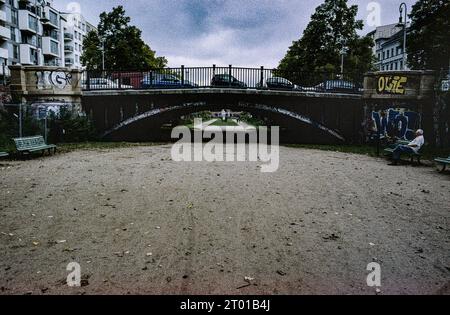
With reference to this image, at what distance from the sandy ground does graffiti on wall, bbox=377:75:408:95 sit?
9.54m

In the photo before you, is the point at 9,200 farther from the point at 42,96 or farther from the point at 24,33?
the point at 24,33

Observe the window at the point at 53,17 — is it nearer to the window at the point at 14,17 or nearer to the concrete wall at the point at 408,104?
the window at the point at 14,17

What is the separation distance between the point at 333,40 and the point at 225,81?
2424 cm

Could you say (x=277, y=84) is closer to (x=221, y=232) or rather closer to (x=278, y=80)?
(x=278, y=80)

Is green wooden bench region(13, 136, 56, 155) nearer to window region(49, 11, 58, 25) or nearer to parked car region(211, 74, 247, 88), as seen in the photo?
parked car region(211, 74, 247, 88)

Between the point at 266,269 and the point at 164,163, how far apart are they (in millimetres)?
9055

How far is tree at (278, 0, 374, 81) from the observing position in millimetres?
40250

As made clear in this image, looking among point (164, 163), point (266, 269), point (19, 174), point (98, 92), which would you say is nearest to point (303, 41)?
point (98, 92)

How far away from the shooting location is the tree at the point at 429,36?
112 feet

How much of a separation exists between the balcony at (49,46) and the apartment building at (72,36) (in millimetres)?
9576

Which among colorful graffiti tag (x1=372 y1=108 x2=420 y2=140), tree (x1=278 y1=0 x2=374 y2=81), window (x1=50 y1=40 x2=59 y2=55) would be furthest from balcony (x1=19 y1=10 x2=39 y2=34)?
colorful graffiti tag (x1=372 y1=108 x2=420 y2=140)

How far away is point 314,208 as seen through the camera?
24.4 feet

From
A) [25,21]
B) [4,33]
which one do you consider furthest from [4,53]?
[25,21]

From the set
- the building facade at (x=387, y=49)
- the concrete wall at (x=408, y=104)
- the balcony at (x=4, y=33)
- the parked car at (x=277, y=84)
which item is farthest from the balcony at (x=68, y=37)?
the concrete wall at (x=408, y=104)
